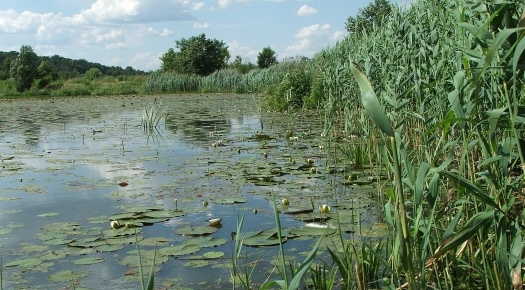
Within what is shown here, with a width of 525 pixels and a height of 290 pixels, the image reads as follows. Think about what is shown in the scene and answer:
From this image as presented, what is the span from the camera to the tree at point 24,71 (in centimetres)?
3388

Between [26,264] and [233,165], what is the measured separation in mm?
3243

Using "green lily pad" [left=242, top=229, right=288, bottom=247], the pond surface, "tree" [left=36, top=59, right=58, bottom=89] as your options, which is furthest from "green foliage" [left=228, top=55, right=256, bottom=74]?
"green lily pad" [left=242, top=229, right=288, bottom=247]

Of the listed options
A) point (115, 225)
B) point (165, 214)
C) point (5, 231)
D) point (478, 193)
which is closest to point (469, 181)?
point (478, 193)

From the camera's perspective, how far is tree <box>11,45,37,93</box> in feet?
111

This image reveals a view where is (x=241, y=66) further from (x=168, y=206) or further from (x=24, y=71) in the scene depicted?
(x=168, y=206)

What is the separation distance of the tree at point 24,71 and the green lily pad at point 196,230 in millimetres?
33263

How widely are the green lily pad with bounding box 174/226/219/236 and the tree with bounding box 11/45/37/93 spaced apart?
33.3m

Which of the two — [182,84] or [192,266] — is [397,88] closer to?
[192,266]

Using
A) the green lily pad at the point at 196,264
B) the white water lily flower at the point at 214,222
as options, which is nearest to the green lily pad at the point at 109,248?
the green lily pad at the point at 196,264

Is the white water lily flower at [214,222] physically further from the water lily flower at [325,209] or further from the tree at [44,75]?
the tree at [44,75]

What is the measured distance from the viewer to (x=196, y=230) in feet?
12.1

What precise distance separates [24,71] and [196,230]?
33607 mm

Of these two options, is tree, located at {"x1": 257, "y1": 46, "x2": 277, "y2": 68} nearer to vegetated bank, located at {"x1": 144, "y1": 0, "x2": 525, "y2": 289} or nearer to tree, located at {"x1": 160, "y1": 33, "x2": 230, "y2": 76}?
tree, located at {"x1": 160, "y1": 33, "x2": 230, "y2": 76}

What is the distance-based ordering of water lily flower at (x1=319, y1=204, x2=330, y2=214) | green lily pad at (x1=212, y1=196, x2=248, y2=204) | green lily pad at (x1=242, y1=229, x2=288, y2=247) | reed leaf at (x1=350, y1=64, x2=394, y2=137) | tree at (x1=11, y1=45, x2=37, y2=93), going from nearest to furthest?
reed leaf at (x1=350, y1=64, x2=394, y2=137) → green lily pad at (x1=242, y1=229, x2=288, y2=247) → water lily flower at (x1=319, y1=204, x2=330, y2=214) → green lily pad at (x1=212, y1=196, x2=248, y2=204) → tree at (x1=11, y1=45, x2=37, y2=93)
